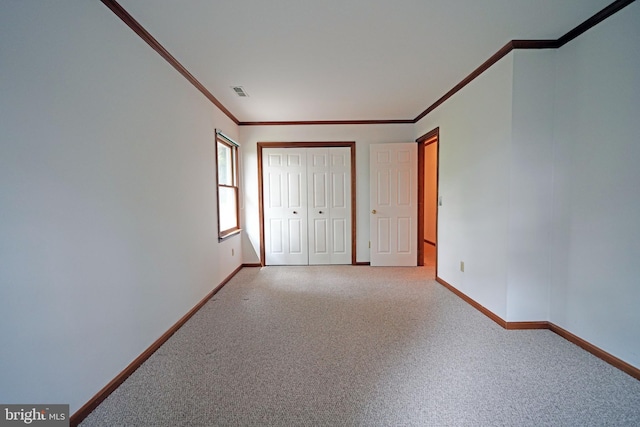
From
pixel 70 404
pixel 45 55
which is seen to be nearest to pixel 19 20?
pixel 45 55

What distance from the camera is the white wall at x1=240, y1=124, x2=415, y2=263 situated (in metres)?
4.57

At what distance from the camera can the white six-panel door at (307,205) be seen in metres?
4.62

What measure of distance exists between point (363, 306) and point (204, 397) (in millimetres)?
1792

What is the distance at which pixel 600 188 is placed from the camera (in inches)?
77.3

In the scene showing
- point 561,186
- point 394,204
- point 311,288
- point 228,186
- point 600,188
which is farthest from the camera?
point 394,204

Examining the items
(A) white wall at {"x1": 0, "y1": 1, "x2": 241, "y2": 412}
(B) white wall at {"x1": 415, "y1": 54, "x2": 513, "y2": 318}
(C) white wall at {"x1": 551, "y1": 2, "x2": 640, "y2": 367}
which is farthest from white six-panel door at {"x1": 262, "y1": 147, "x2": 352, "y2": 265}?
(C) white wall at {"x1": 551, "y1": 2, "x2": 640, "y2": 367}

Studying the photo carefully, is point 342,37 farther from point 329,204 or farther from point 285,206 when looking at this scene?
point 285,206

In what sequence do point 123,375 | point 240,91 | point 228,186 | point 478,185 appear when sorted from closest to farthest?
point 123,375 → point 478,185 → point 240,91 → point 228,186

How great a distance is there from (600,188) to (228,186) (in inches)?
158

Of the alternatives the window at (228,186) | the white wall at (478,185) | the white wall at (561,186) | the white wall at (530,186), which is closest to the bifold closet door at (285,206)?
the window at (228,186)

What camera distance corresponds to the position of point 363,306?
2998 millimetres

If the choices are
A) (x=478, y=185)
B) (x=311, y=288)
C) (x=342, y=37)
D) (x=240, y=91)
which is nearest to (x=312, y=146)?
(x=240, y=91)

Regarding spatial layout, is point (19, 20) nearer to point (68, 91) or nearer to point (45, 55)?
point (45, 55)

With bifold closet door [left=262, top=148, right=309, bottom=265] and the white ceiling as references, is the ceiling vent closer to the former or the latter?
the white ceiling
